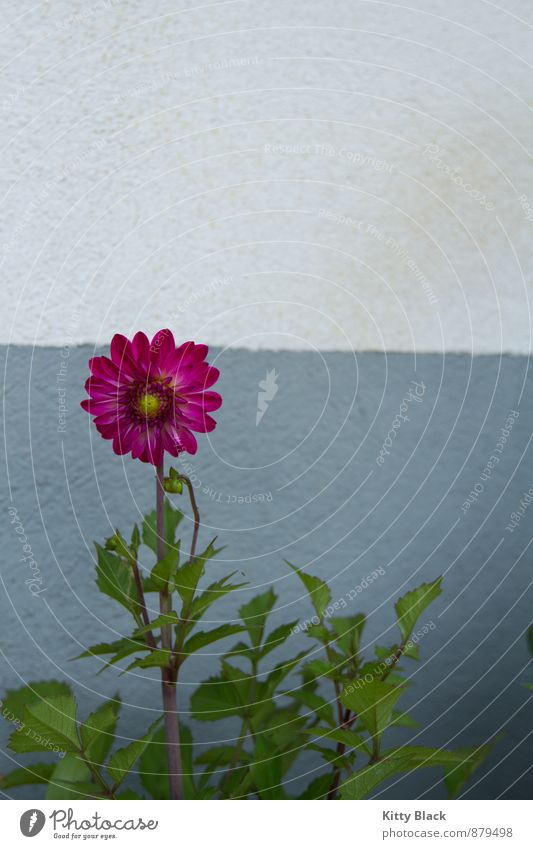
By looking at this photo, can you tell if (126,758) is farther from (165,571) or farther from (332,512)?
(332,512)

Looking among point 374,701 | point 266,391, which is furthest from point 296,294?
point 374,701

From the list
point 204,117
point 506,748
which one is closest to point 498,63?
point 204,117

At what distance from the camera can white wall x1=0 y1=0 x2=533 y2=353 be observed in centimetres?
87

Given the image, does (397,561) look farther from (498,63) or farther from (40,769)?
(498,63)

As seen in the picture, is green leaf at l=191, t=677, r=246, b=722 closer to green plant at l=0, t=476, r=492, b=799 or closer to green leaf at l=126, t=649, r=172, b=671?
green plant at l=0, t=476, r=492, b=799

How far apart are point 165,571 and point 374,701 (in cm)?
17

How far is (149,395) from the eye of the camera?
1.93 feet

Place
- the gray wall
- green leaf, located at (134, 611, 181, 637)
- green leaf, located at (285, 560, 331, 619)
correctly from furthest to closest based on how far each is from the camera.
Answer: the gray wall < green leaf, located at (285, 560, 331, 619) < green leaf, located at (134, 611, 181, 637)

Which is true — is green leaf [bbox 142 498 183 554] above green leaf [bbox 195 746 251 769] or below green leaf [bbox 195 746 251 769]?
above

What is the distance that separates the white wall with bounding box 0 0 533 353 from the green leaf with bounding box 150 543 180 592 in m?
0.35

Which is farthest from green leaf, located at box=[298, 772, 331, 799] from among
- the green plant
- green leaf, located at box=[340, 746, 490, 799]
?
green leaf, located at box=[340, 746, 490, 799]

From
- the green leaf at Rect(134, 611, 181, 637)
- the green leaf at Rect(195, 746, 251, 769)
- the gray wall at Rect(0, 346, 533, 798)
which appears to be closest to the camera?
the green leaf at Rect(134, 611, 181, 637)

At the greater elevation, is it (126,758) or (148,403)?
(148,403)

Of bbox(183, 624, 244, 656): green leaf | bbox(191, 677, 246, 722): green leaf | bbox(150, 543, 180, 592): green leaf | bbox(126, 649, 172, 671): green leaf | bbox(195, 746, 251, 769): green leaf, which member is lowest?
bbox(126, 649, 172, 671): green leaf
